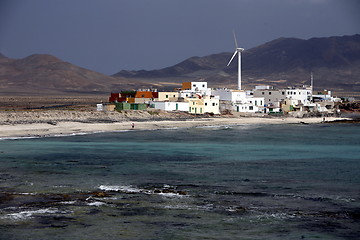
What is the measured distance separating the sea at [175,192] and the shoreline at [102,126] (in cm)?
963

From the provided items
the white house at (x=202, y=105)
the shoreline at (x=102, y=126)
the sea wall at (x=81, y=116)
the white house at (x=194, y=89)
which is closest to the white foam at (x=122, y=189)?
the shoreline at (x=102, y=126)

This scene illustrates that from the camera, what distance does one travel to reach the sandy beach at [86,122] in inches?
2588

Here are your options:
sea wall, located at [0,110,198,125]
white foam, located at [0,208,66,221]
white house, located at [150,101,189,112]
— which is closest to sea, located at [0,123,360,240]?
white foam, located at [0,208,66,221]

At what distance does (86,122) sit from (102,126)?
399 centimetres

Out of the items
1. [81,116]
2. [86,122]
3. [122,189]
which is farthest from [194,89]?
[122,189]

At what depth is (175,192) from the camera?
97.2 feet

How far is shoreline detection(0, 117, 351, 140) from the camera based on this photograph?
2499 inches

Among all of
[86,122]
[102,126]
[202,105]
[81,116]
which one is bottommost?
[102,126]

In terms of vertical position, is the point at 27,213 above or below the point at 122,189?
below

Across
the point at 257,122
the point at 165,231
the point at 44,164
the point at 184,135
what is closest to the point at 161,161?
the point at 44,164

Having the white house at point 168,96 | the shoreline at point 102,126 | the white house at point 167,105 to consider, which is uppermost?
the white house at point 168,96

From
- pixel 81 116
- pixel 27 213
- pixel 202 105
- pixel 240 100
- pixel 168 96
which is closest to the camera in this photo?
pixel 27 213

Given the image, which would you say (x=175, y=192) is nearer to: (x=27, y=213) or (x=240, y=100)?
(x=27, y=213)

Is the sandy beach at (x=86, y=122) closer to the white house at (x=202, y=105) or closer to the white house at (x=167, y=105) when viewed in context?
the white house at (x=167, y=105)
